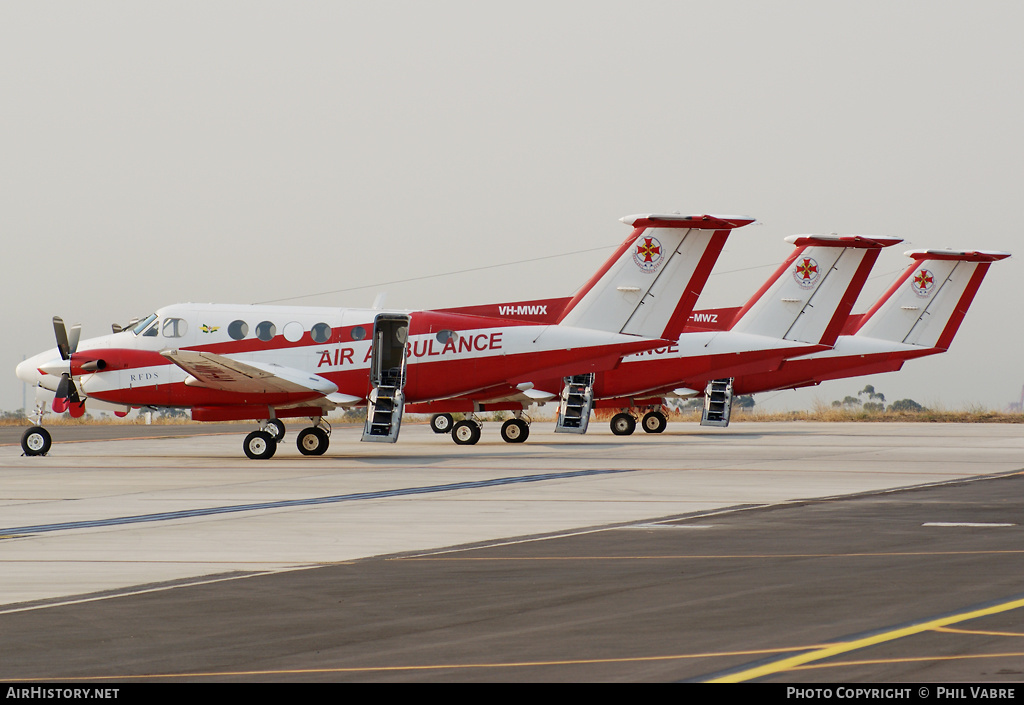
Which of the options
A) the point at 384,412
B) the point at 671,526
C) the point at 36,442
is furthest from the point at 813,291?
the point at 671,526

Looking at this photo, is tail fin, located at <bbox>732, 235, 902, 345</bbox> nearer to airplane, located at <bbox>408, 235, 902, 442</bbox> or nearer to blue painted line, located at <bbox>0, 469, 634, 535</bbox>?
airplane, located at <bbox>408, 235, 902, 442</bbox>

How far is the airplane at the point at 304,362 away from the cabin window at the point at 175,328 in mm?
24

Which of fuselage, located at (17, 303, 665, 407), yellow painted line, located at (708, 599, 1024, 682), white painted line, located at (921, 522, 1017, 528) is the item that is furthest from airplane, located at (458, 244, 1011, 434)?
yellow painted line, located at (708, 599, 1024, 682)

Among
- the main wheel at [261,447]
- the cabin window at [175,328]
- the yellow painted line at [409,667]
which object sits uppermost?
the cabin window at [175,328]

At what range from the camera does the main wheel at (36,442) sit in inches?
1108

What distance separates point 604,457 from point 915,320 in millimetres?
25154

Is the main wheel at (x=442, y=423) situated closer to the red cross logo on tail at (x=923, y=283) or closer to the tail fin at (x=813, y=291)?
the tail fin at (x=813, y=291)

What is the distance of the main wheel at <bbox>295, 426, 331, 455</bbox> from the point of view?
2862cm

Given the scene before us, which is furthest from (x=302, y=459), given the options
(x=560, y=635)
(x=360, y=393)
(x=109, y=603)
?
(x=560, y=635)

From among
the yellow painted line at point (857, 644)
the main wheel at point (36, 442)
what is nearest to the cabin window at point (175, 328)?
the main wheel at point (36, 442)

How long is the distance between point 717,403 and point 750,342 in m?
2.78

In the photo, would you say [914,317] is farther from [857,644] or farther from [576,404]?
[857,644]

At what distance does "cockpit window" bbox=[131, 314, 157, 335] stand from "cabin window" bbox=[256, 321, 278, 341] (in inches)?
97.9

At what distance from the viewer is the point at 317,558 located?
39.5ft
